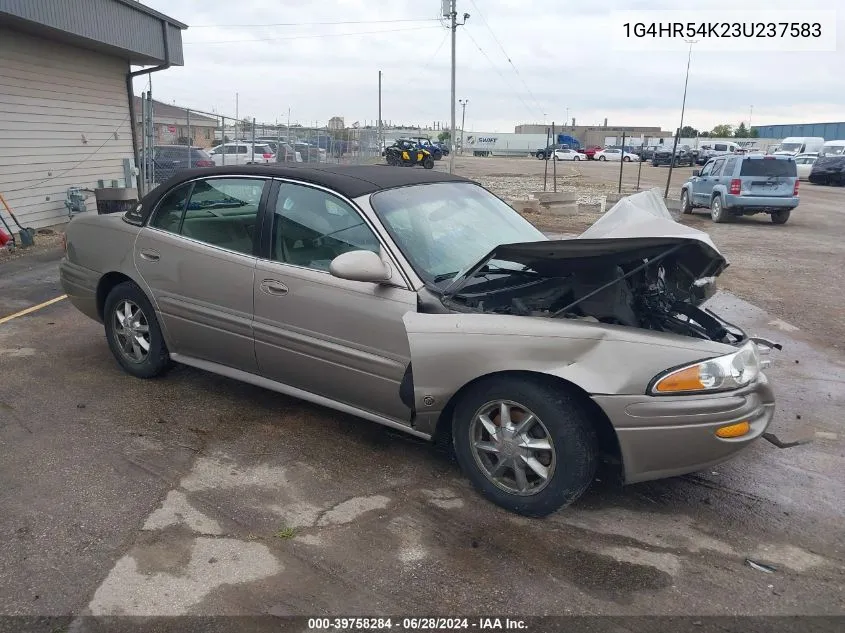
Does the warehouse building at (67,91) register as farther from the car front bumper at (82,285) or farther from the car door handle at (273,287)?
the car door handle at (273,287)

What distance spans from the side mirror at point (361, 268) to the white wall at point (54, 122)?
10111 mm

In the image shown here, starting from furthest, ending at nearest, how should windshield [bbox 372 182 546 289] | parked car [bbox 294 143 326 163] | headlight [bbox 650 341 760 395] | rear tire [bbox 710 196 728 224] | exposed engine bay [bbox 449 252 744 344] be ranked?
parked car [bbox 294 143 326 163] < rear tire [bbox 710 196 728 224] < windshield [bbox 372 182 546 289] < exposed engine bay [bbox 449 252 744 344] < headlight [bbox 650 341 760 395]

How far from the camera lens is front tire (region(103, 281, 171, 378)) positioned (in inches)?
187

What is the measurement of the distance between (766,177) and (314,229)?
15.2 meters

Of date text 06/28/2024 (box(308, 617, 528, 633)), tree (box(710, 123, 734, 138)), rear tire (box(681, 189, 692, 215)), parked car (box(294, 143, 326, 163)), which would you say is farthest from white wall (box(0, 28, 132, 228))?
tree (box(710, 123, 734, 138))

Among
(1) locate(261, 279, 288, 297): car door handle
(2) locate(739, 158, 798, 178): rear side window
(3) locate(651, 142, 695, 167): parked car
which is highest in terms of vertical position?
(2) locate(739, 158, 798, 178): rear side window

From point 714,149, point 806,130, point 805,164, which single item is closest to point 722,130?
point 806,130

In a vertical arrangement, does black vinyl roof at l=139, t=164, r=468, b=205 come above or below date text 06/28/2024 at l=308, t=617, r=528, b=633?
above

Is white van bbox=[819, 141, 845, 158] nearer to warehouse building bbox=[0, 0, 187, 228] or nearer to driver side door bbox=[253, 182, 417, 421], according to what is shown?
warehouse building bbox=[0, 0, 187, 228]

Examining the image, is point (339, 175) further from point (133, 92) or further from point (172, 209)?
point (133, 92)

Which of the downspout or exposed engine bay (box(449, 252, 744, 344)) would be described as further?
the downspout

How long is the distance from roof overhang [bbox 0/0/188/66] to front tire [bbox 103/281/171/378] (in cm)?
722

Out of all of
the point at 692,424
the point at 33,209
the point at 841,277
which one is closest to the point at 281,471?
the point at 692,424

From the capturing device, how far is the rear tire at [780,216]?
16.7 metres
